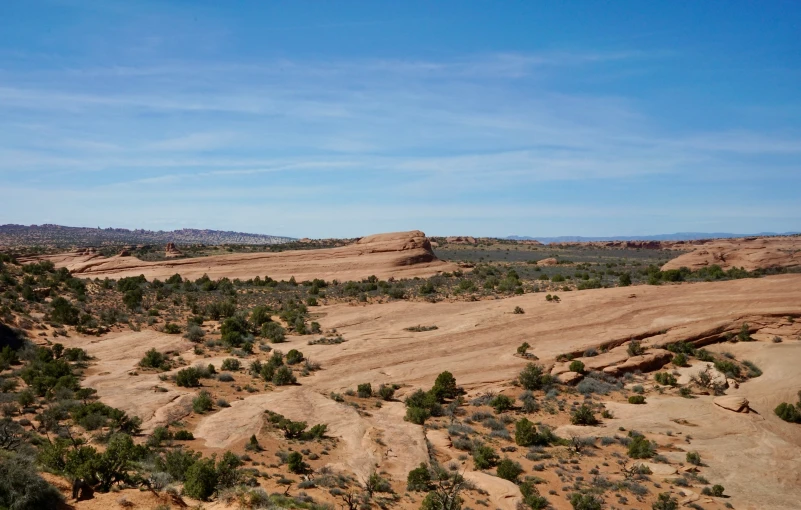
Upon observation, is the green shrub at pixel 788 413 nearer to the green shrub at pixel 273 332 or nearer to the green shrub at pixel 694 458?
the green shrub at pixel 694 458

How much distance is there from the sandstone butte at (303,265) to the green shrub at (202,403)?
32.8 m

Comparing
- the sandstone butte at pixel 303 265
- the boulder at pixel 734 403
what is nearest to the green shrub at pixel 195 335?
the sandstone butte at pixel 303 265

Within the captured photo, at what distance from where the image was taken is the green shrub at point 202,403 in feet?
62.0

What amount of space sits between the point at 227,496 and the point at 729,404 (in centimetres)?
1936

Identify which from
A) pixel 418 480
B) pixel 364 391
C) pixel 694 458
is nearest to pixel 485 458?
pixel 418 480

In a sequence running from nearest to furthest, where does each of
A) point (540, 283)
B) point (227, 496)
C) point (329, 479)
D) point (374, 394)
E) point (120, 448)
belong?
point (227, 496), point (120, 448), point (329, 479), point (374, 394), point (540, 283)

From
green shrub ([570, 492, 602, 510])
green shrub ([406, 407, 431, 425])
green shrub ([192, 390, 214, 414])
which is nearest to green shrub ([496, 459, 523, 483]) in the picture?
green shrub ([570, 492, 602, 510])

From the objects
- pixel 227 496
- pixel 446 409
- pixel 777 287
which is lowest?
pixel 446 409

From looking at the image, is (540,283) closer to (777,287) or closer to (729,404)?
(777,287)

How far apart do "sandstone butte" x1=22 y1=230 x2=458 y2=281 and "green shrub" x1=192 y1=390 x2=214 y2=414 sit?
3283 cm

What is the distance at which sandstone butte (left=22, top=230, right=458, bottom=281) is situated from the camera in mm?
52906

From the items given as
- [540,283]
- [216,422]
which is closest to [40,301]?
[216,422]

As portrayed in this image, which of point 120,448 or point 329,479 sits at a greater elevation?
point 120,448

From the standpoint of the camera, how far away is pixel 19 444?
13172 millimetres
